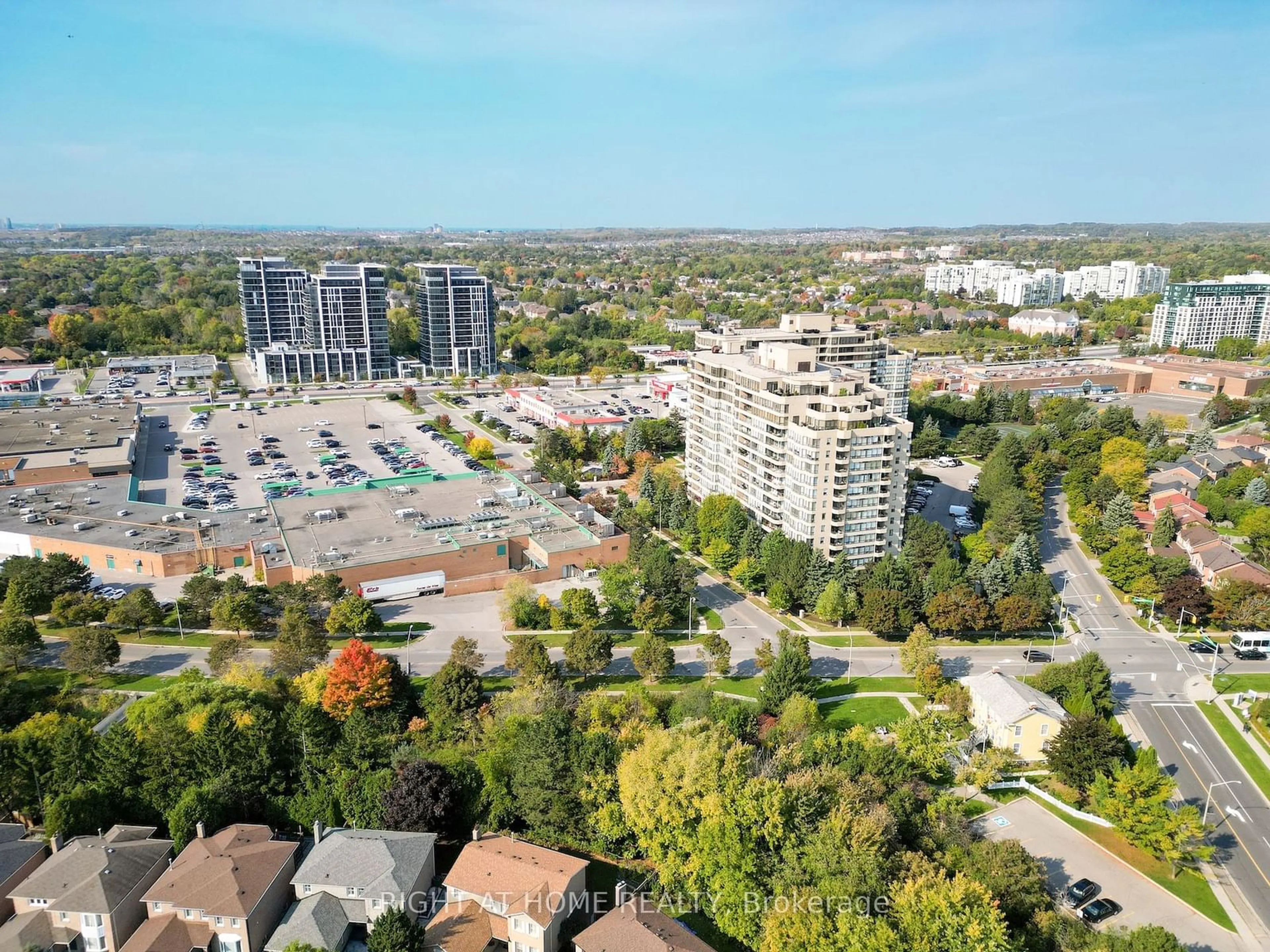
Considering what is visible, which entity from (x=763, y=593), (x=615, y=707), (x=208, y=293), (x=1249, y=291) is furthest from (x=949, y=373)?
(x=208, y=293)

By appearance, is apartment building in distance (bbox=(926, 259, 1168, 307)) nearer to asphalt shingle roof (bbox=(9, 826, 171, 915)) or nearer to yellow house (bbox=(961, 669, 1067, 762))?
yellow house (bbox=(961, 669, 1067, 762))

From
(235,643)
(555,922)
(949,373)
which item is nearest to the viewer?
(555,922)

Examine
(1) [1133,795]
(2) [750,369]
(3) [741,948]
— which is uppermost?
(2) [750,369]

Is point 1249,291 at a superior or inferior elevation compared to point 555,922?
superior

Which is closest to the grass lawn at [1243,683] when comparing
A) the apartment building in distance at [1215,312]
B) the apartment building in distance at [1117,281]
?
the apartment building in distance at [1215,312]

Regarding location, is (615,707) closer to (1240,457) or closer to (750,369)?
(750,369)

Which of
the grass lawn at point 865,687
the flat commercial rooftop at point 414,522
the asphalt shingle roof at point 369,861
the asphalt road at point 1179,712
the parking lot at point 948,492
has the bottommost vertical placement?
the asphalt road at point 1179,712

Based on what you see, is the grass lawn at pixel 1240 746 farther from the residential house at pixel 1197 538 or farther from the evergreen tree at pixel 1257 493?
the evergreen tree at pixel 1257 493
